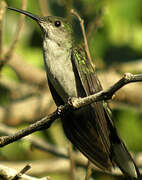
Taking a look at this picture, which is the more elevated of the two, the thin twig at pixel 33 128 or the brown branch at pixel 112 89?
the brown branch at pixel 112 89

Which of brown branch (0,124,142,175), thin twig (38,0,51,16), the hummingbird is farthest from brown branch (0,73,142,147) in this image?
thin twig (38,0,51,16)

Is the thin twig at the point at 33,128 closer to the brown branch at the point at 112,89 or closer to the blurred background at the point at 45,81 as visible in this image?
the brown branch at the point at 112,89

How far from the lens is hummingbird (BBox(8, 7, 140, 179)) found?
4746 millimetres

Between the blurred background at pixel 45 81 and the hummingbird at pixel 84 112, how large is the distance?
1.35m

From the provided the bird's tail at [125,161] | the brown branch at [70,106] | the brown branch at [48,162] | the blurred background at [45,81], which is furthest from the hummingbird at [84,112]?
the blurred background at [45,81]

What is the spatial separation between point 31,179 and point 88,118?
4.59 ft

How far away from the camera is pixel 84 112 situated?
17.2 feet

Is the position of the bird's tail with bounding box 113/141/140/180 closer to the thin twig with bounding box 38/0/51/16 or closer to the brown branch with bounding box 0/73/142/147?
the brown branch with bounding box 0/73/142/147

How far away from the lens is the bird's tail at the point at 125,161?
4.74 meters

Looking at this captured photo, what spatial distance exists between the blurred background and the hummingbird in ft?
4.42

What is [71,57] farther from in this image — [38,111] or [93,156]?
[38,111]

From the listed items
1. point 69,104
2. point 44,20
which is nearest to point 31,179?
point 69,104

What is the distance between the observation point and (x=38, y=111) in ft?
23.0

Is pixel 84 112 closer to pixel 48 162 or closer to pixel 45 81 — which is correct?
pixel 48 162
